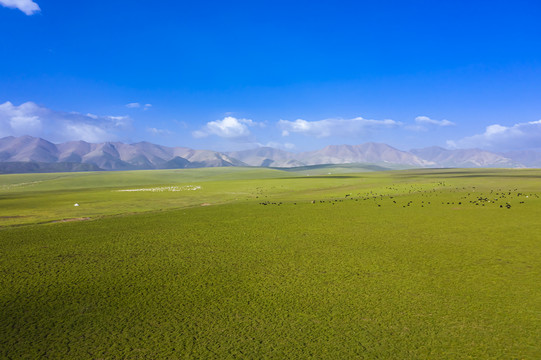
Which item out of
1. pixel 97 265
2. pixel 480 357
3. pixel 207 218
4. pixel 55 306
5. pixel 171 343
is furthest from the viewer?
pixel 207 218

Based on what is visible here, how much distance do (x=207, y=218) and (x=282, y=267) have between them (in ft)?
61.0

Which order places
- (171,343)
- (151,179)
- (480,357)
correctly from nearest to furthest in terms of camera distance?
(480,357)
(171,343)
(151,179)

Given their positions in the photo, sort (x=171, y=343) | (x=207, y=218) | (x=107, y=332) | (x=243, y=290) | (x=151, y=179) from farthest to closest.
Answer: (x=151, y=179) < (x=207, y=218) < (x=243, y=290) < (x=107, y=332) < (x=171, y=343)

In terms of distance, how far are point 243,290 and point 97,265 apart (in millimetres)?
9701

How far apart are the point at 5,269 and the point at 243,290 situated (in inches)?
558

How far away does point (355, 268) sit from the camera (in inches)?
672

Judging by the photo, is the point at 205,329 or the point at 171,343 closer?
the point at 171,343

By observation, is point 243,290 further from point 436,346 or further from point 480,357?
point 480,357

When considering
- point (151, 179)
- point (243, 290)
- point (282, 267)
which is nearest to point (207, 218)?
point (282, 267)

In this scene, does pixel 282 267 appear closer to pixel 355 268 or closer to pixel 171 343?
pixel 355 268

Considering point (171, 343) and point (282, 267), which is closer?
point (171, 343)

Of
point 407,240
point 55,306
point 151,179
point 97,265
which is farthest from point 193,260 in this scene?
point 151,179

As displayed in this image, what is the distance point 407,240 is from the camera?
2291 cm

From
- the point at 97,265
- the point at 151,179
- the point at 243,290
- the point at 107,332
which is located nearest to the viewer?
the point at 107,332
